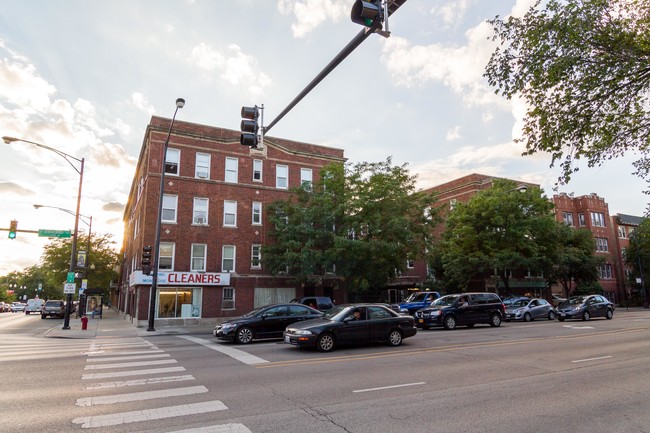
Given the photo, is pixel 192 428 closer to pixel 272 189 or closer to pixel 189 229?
pixel 189 229

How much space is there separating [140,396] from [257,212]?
2457cm

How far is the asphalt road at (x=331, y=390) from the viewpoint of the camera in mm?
5637

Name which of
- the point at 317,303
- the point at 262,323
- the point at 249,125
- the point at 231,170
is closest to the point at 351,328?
the point at 262,323

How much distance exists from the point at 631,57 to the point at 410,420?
36.7 ft

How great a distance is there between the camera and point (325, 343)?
482 inches

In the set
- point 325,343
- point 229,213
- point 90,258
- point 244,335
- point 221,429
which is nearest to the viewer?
point 221,429

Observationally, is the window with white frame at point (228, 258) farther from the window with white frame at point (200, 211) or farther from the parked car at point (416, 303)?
the parked car at point (416, 303)

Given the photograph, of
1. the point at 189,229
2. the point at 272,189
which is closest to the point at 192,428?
the point at 189,229

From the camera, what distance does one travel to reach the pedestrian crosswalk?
5.76m

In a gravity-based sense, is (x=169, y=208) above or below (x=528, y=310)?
above

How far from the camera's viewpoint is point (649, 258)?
5100 centimetres

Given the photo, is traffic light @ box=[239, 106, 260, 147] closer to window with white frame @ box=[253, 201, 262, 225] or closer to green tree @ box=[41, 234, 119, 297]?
window with white frame @ box=[253, 201, 262, 225]

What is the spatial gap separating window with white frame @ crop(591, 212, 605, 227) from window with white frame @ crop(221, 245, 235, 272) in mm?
49243

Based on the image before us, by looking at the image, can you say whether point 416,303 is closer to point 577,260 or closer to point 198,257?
point 198,257
